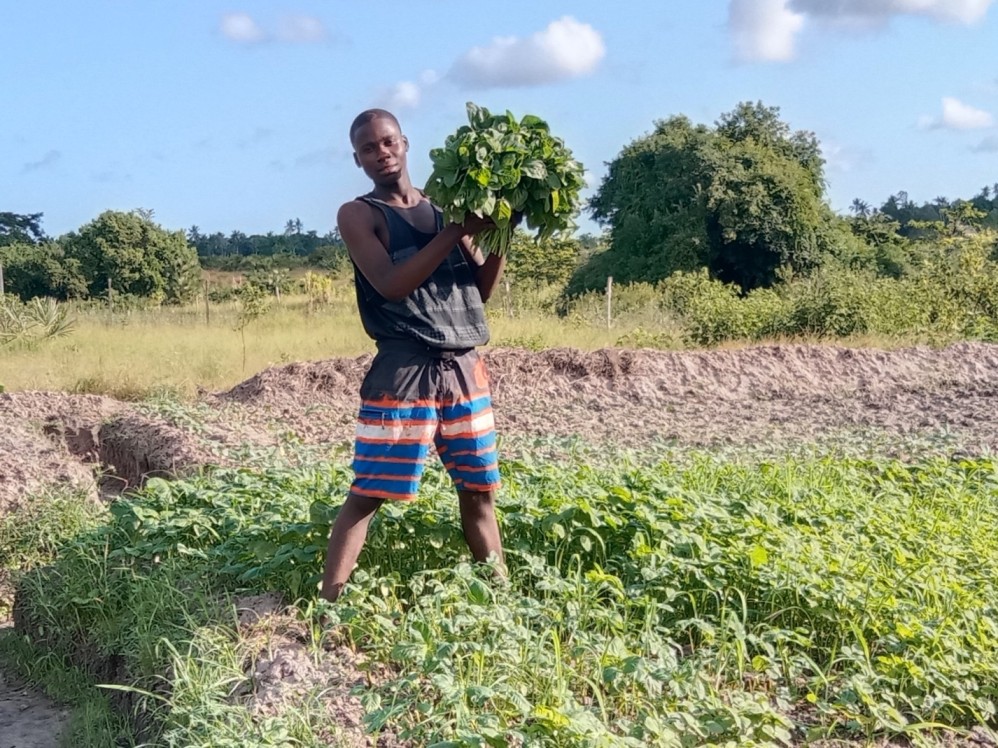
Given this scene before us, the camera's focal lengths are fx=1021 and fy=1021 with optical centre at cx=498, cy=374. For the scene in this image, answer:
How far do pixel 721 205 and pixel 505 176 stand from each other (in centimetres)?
2696

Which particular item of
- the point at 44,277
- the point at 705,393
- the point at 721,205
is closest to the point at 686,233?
the point at 721,205

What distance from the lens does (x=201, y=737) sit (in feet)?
9.59

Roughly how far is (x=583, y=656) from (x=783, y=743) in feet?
2.13

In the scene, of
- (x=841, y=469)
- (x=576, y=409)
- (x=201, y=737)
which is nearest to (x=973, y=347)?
(x=576, y=409)

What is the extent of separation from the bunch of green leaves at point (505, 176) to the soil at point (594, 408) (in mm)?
3766

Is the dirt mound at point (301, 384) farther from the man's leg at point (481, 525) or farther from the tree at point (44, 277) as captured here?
the tree at point (44, 277)

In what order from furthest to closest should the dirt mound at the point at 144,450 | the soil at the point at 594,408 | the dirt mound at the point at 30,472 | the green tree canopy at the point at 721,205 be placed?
the green tree canopy at the point at 721,205 → the soil at the point at 594,408 → the dirt mound at the point at 144,450 → the dirt mound at the point at 30,472

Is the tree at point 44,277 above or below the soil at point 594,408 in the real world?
above

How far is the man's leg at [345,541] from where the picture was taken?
347 cm

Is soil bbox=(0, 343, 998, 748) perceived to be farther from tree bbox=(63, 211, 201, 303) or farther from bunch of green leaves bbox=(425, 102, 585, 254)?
tree bbox=(63, 211, 201, 303)

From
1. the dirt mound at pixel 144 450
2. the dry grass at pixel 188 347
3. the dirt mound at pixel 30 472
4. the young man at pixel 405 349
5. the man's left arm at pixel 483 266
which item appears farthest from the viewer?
the dry grass at pixel 188 347

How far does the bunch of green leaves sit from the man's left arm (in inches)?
4.7

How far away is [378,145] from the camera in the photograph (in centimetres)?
345

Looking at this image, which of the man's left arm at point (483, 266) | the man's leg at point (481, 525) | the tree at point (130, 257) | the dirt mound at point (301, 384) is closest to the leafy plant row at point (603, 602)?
the man's leg at point (481, 525)
